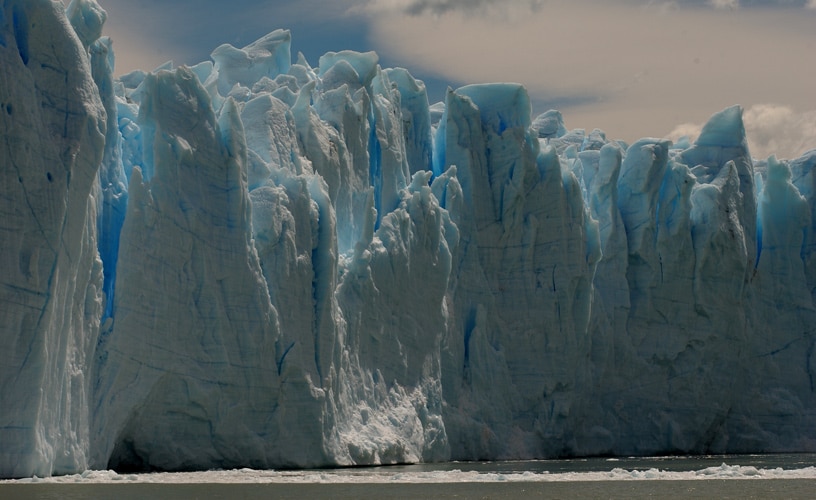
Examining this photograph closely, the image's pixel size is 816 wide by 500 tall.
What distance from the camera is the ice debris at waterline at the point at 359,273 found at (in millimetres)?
21594

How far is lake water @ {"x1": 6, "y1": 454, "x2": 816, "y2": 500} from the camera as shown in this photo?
756 inches

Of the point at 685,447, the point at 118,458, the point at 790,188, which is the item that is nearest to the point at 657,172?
the point at 790,188

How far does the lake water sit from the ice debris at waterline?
135 cm

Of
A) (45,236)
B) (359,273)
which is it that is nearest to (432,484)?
(45,236)

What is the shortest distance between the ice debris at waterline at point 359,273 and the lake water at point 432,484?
4.43ft

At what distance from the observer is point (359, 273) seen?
28.6 m

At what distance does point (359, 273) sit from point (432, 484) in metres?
7.53

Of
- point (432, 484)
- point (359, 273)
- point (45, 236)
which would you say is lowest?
point (432, 484)

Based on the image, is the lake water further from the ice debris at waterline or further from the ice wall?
the ice debris at waterline

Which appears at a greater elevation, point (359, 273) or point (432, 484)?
point (359, 273)

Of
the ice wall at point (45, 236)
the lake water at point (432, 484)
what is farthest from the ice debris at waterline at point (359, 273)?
the lake water at point (432, 484)

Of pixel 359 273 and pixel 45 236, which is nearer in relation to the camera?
pixel 45 236

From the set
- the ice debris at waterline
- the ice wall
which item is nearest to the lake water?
the ice wall

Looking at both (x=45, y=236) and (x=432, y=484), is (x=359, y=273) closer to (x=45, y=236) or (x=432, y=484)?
(x=432, y=484)
